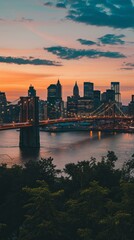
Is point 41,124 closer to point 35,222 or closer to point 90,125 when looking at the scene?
point 35,222

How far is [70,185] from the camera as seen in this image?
766 inches

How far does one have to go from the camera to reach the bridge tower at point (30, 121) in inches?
2478

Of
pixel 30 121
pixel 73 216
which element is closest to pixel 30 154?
pixel 30 121

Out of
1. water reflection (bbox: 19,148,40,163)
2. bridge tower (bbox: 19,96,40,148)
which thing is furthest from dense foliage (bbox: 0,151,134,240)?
bridge tower (bbox: 19,96,40,148)

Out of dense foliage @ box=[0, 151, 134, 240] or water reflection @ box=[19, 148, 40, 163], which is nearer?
dense foliage @ box=[0, 151, 134, 240]

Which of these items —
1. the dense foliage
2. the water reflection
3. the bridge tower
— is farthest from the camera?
the bridge tower

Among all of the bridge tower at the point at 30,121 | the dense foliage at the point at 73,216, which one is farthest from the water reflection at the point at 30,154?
the dense foliage at the point at 73,216

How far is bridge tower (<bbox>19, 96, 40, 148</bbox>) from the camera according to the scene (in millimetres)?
62938

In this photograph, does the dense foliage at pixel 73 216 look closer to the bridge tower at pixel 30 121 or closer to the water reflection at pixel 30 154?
the water reflection at pixel 30 154

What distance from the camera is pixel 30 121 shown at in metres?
67.9

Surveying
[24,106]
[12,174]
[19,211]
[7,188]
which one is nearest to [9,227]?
[19,211]

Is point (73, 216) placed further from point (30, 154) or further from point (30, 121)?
point (30, 121)

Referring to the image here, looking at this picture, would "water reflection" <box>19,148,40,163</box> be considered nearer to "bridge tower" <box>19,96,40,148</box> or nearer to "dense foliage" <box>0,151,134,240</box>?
"bridge tower" <box>19,96,40,148</box>

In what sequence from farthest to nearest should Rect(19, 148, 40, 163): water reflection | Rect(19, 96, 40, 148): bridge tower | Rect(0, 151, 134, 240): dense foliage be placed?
Rect(19, 96, 40, 148): bridge tower → Rect(19, 148, 40, 163): water reflection → Rect(0, 151, 134, 240): dense foliage
